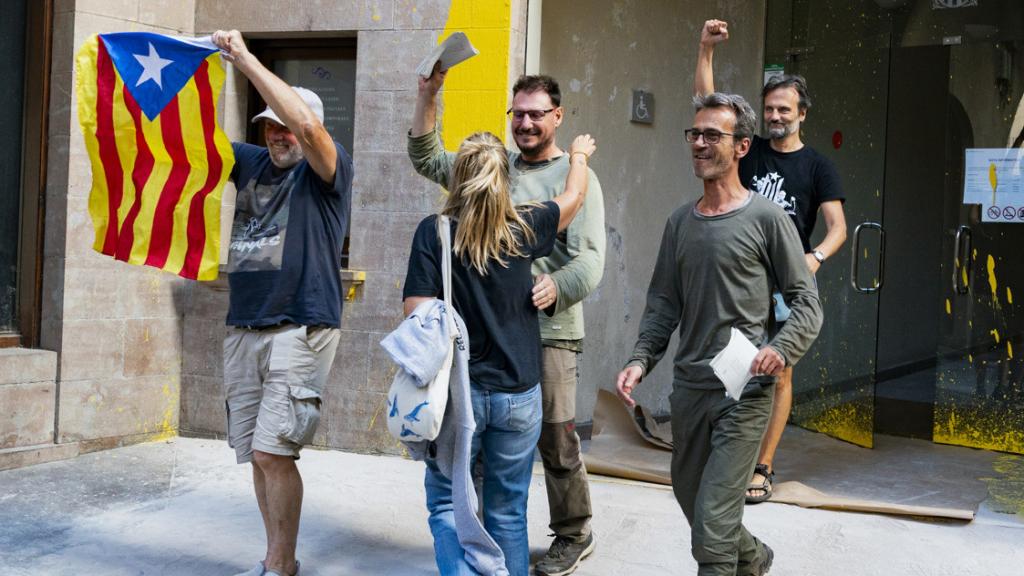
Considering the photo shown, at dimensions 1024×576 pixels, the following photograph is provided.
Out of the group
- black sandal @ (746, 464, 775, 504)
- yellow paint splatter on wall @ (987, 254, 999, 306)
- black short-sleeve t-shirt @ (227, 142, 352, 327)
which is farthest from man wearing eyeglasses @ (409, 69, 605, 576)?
yellow paint splatter on wall @ (987, 254, 999, 306)

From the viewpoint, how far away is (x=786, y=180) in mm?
5945

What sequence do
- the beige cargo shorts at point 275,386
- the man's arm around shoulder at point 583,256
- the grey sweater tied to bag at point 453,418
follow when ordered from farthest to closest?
the beige cargo shorts at point 275,386 < the man's arm around shoulder at point 583,256 < the grey sweater tied to bag at point 453,418

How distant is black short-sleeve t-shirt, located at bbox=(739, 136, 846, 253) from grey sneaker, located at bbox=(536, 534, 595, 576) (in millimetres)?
2028

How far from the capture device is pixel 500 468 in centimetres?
404

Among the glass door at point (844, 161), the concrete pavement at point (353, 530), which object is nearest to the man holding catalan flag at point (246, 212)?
the concrete pavement at point (353, 530)

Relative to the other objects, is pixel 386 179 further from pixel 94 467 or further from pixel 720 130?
pixel 720 130

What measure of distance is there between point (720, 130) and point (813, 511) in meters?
2.49

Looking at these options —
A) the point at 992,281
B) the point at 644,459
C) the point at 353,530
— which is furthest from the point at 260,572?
the point at 992,281

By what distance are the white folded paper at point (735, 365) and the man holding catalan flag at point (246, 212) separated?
1.64m

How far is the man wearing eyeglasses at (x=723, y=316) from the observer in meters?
3.86

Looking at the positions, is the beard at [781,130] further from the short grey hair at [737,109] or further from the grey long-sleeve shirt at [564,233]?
the short grey hair at [737,109]

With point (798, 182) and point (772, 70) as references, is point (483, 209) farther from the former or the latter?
point (772, 70)

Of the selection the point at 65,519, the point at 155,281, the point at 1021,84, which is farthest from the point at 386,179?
the point at 1021,84

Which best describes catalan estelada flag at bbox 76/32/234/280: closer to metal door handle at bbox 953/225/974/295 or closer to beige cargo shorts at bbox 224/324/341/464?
beige cargo shorts at bbox 224/324/341/464
